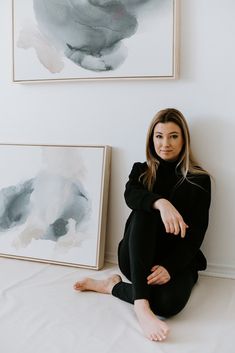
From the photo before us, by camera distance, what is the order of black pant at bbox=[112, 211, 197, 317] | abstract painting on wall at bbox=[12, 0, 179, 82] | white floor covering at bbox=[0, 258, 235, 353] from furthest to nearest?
abstract painting on wall at bbox=[12, 0, 179, 82]
black pant at bbox=[112, 211, 197, 317]
white floor covering at bbox=[0, 258, 235, 353]

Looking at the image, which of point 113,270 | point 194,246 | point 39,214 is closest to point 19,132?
point 39,214

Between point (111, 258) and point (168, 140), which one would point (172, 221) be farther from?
point (111, 258)

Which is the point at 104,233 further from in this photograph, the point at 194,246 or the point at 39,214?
the point at 194,246

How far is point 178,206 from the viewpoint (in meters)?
1.87

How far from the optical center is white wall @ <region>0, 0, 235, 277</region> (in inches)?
75.4

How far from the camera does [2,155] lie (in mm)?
2338

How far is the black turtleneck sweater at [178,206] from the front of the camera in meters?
1.76

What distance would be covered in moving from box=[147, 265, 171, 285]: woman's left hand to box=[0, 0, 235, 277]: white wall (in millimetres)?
423

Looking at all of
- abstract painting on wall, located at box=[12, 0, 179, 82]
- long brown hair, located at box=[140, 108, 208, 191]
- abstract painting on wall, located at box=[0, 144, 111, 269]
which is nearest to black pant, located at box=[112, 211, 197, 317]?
long brown hair, located at box=[140, 108, 208, 191]

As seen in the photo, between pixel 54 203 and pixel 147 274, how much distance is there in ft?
2.43

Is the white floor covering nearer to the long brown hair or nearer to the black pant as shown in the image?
the black pant

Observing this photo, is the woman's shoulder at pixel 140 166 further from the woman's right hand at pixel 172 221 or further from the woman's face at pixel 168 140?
the woman's right hand at pixel 172 221

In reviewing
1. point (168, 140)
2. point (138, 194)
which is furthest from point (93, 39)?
point (138, 194)

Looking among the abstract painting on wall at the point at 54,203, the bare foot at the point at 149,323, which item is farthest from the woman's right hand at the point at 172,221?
the abstract painting on wall at the point at 54,203
